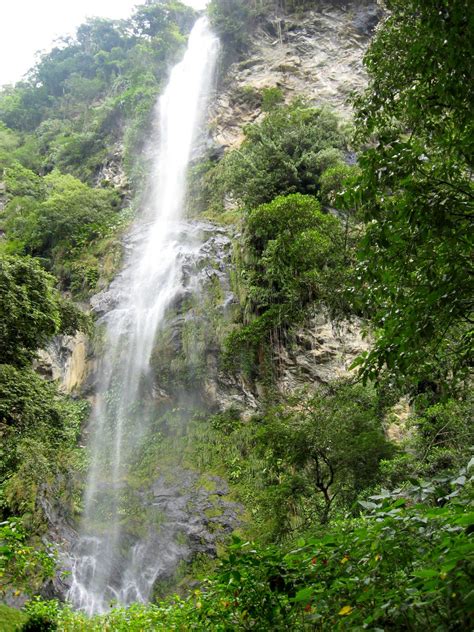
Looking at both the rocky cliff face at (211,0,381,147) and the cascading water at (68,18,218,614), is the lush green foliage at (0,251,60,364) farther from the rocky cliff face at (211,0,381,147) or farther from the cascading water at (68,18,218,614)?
the rocky cliff face at (211,0,381,147)

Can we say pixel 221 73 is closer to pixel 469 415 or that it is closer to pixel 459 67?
pixel 469 415

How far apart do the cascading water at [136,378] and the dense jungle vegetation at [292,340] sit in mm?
890

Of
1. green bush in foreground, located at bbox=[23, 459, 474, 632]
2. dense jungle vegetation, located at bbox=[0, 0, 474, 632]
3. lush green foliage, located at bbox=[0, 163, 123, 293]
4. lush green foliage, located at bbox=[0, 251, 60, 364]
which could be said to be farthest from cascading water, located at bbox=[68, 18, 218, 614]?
green bush in foreground, located at bbox=[23, 459, 474, 632]

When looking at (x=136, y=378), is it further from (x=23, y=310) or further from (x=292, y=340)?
(x=23, y=310)

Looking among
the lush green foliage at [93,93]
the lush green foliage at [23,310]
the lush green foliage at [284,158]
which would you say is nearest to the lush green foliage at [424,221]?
the lush green foliage at [23,310]

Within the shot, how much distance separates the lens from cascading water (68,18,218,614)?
9859mm

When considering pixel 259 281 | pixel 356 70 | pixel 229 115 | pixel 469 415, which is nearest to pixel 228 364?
pixel 259 281

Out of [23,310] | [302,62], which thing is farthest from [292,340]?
[302,62]

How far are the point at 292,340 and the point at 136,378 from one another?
17.3 ft

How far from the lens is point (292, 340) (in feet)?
42.8

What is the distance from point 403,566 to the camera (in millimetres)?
2018

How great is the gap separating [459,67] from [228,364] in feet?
36.4

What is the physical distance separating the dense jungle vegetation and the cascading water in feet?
2.92

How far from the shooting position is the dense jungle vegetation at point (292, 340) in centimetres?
214
